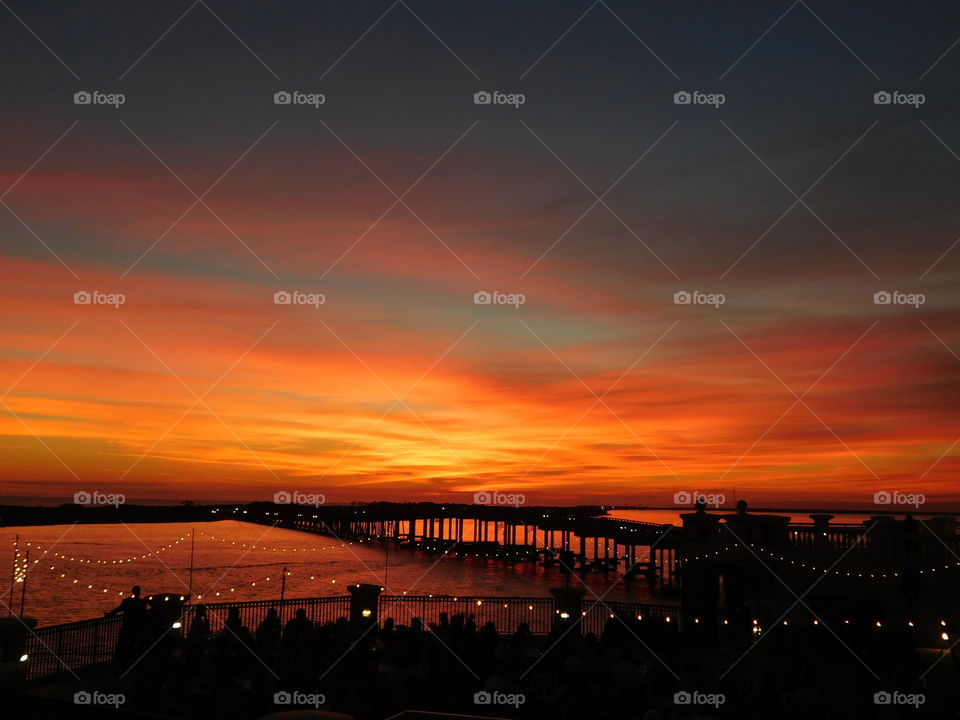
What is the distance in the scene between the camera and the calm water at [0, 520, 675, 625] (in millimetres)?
55969

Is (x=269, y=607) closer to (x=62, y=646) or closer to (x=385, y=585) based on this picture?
(x=62, y=646)

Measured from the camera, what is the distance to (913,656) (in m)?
13.1

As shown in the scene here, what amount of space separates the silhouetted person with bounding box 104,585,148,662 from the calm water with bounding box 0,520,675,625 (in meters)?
29.4

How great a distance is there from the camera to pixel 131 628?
48.8 ft

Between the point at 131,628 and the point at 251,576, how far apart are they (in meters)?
62.3

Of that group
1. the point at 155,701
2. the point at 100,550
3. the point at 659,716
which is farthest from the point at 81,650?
the point at 100,550

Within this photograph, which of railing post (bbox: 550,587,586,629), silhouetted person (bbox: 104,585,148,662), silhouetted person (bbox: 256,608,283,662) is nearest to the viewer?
silhouetted person (bbox: 256,608,283,662)

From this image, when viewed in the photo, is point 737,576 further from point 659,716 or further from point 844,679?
point 659,716
